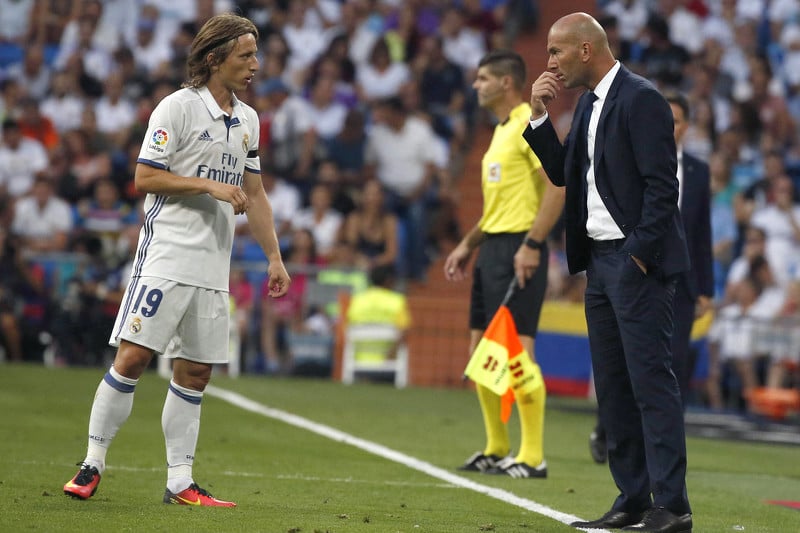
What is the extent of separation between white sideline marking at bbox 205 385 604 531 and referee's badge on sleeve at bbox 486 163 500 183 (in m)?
1.87

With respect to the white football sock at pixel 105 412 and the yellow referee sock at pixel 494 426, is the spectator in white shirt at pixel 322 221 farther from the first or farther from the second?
the white football sock at pixel 105 412

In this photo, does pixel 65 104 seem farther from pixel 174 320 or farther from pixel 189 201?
pixel 174 320

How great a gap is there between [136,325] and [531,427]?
322 centimetres

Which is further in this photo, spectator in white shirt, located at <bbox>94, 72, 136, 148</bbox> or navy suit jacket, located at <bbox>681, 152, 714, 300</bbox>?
spectator in white shirt, located at <bbox>94, 72, 136, 148</bbox>

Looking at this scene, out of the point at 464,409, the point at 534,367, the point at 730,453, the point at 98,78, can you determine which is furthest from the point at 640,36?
the point at 534,367

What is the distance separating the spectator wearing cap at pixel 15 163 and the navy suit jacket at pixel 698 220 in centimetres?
1159

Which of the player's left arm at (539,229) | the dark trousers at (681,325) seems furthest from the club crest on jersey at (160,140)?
the dark trousers at (681,325)

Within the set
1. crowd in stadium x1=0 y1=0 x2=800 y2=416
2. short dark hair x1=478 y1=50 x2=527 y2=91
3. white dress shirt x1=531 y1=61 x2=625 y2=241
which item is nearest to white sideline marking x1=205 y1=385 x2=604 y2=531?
white dress shirt x1=531 y1=61 x2=625 y2=241

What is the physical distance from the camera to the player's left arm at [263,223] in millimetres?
6973

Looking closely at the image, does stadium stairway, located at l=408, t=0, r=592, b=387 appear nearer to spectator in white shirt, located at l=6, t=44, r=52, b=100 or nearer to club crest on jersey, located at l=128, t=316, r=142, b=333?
spectator in white shirt, located at l=6, t=44, r=52, b=100

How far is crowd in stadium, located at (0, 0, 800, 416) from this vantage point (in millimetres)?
16906

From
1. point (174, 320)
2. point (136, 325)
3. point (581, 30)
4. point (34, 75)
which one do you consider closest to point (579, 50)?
point (581, 30)

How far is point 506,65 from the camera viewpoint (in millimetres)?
9000

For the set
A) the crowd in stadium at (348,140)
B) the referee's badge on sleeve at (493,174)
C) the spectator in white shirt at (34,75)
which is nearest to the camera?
the referee's badge on sleeve at (493,174)
